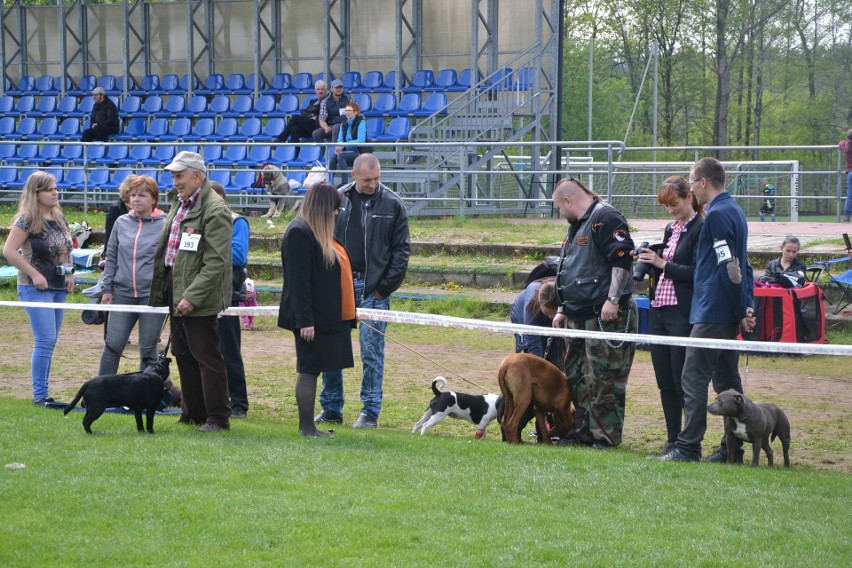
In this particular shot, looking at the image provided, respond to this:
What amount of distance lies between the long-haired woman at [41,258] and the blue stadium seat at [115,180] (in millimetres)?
14380

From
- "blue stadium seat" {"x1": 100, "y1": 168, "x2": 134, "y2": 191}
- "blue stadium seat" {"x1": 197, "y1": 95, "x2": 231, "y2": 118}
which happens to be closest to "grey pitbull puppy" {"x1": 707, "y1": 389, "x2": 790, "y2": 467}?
"blue stadium seat" {"x1": 100, "y1": 168, "x2": 134, "y2": 191}

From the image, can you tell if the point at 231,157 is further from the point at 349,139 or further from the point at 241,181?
the point at 349,139

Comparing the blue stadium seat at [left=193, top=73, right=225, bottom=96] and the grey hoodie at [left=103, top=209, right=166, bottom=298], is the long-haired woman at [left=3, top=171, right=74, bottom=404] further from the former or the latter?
the blue stadium seat at [left=193, top=73, right=225, bottom=96]

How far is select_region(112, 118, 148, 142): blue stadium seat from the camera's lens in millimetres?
26109

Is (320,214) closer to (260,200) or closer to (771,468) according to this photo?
(771,468)

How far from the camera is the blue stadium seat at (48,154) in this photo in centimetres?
2506

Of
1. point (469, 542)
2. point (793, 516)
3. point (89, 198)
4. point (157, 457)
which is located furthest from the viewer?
point (89, 198)

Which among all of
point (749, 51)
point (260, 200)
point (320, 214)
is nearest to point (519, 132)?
point (260, 200)

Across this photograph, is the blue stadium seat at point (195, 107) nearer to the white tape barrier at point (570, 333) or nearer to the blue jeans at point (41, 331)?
the white tape barrier at point (570, 333)

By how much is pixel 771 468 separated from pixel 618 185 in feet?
58.6

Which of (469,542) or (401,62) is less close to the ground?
(401,62)

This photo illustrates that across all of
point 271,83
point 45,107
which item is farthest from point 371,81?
point 45,107

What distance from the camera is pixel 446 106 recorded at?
2167cm

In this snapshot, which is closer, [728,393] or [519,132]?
[728,393]
